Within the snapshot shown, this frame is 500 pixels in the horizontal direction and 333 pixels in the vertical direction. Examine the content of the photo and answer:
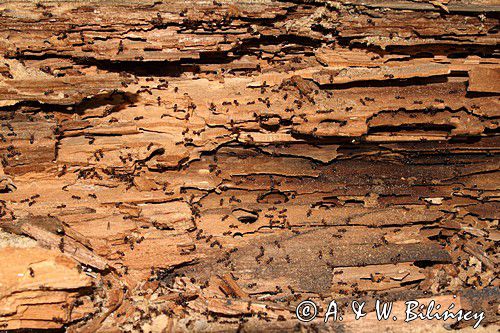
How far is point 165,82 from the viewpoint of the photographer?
5555mm

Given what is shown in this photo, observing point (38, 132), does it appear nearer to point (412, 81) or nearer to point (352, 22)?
point (352, 22)

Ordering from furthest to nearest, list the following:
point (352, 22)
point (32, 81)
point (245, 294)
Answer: point (245, 294)
point (352, 22)
point (32, 81)

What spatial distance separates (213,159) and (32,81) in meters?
2.41

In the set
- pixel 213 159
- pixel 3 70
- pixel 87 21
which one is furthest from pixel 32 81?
pixel 213 159

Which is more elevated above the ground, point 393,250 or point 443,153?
point 443,153

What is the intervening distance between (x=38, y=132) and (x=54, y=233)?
129 centimetres

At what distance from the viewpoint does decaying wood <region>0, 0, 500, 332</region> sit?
5.25m

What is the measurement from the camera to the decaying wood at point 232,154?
525 centimetres

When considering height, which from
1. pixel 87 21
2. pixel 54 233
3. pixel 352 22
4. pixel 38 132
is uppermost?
pixel 352 22

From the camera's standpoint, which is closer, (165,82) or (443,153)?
(165,82)

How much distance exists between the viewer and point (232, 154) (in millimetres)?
5719

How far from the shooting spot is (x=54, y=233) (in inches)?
211

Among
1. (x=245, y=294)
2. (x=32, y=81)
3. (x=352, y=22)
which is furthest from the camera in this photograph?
(x=245, y=294)

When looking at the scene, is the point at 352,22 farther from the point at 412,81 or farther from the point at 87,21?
the point at 87,21
